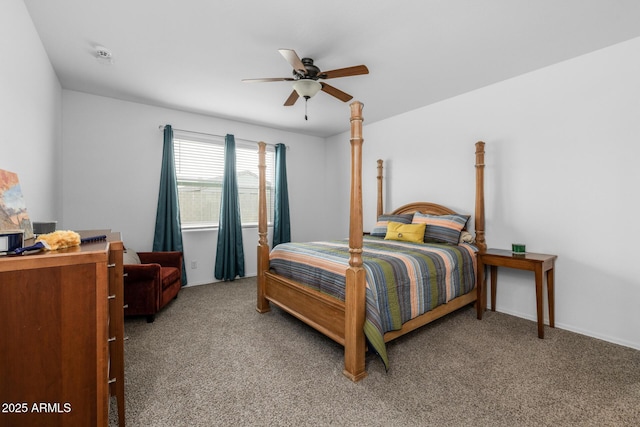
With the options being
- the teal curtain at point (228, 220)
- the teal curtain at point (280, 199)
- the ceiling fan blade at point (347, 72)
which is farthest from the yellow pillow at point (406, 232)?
the teal curtain at point (228, 220)

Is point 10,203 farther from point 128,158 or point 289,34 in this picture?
point 128,158

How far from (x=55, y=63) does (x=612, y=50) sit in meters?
5.16

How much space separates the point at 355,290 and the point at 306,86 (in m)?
1.81

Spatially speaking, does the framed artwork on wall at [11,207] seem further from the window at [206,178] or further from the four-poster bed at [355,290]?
the window at [206,178]

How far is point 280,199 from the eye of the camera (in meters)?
5.07

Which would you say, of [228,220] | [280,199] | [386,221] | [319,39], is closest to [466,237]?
[386,221]

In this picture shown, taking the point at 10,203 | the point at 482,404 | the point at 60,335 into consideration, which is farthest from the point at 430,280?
the point at 10,203

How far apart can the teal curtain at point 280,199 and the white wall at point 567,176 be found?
2.60 meters

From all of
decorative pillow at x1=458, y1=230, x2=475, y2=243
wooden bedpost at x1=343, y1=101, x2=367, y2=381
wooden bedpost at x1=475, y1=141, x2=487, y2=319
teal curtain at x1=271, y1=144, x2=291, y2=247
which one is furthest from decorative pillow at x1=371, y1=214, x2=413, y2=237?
wooden bedpost at x1=343, y1=101, x2=367, y2=381

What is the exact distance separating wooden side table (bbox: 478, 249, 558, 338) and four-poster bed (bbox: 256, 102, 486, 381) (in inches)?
4.4

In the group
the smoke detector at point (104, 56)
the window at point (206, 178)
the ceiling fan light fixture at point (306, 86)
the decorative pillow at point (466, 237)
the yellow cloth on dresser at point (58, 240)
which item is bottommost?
the decorative pillow at point (466, 237)

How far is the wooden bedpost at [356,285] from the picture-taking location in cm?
201

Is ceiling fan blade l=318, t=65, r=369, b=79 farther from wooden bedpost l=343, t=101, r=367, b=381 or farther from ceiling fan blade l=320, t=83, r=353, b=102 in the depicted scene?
wooden bedpost l=343, t=101, r=367, b=381

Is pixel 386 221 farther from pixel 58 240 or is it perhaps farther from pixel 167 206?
pixel 58 240
